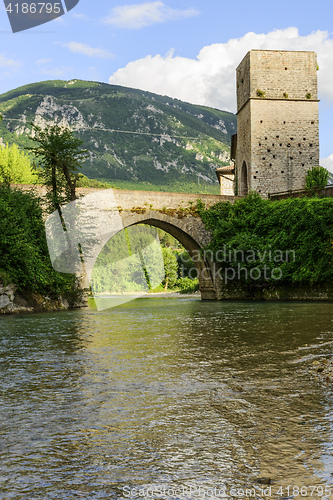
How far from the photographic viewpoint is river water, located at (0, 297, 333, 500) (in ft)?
10.4

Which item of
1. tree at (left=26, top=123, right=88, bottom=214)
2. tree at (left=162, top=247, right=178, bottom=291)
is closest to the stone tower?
tree at (left=26, top=123, right=88, bottom=214)

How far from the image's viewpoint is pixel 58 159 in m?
22.6

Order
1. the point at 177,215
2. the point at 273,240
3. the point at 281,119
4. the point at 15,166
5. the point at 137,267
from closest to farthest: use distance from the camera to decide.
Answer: the point at 273,240
the point at 177,215
the point at 281,119
the point at 15,166
the point at 137,267

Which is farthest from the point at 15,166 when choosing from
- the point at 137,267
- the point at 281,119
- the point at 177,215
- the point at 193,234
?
the point at 137,267

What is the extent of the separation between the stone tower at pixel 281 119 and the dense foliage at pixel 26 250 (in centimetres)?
1402

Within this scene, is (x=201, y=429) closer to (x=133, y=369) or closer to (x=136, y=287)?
(x=133, y=369)

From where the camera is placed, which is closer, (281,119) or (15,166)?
(281,119)

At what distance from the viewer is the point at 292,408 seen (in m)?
4.66

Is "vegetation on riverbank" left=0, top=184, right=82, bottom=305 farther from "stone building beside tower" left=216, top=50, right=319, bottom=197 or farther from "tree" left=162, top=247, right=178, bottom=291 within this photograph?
"tree" left=162, top=247, right=178, bottom=291

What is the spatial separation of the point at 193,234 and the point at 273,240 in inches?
171

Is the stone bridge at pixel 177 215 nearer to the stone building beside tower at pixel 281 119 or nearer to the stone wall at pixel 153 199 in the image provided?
the stone wall at pixel 153 199

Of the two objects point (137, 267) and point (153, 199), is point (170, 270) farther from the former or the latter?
point (153, 199)

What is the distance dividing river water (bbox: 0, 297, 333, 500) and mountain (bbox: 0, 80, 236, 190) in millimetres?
92121

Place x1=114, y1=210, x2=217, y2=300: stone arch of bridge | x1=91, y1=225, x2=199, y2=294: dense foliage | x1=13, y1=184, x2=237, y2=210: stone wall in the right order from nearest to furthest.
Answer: x1=13, y1=184, x2=237, y2=210: stone wall
x1=114, y1=210, x2=217, y2=300: stone arch of bridge
x1=91, y1=225, x2=199, y2=294: dense foliage
